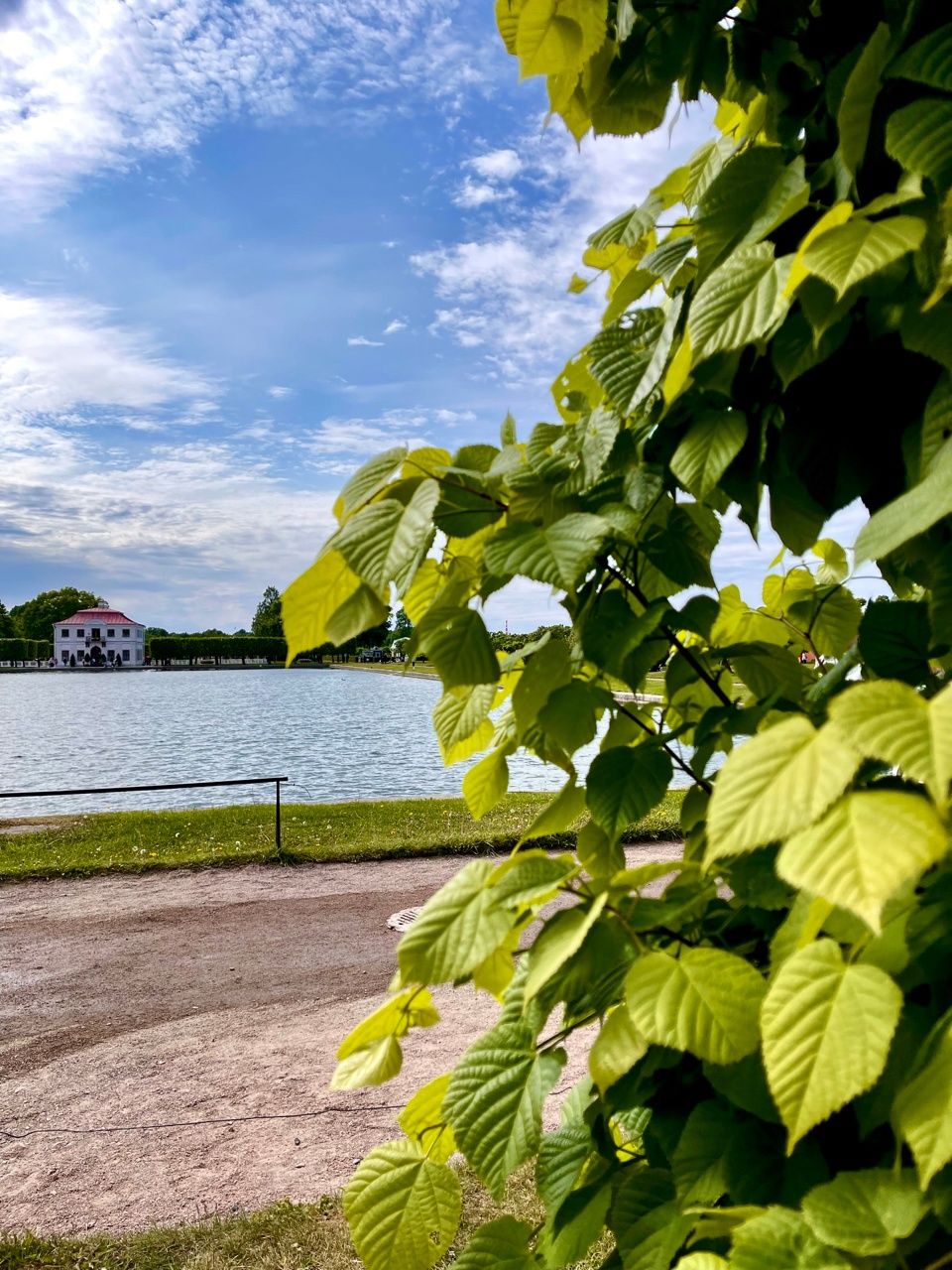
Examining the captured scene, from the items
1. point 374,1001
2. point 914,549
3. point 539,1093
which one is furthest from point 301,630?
point 374,1001

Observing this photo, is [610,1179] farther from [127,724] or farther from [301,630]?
[127,724]

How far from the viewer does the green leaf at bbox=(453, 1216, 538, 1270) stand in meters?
1.08

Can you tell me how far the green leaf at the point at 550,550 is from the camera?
84cm

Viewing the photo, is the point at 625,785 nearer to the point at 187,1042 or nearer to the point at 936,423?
the point at 936,423

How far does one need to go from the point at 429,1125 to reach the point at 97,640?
127849 mm

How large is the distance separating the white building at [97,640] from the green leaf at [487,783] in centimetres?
12497

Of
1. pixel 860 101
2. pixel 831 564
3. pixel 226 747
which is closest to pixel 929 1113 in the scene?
pixel 860 101

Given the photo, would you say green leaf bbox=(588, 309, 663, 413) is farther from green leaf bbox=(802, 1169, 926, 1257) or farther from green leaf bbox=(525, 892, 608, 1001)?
green leaf bbox=(802, 1169, 926, 1257)

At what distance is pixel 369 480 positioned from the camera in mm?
958

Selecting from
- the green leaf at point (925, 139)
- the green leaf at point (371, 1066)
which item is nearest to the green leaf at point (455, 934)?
the green leaf at point (371, 1066)

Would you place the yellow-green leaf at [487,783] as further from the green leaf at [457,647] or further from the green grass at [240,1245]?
the green grass at [240,1245]

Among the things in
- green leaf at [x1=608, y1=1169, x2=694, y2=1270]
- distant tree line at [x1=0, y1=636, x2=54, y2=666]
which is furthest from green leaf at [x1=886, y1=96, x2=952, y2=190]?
distant tree line at [x1=0, y1=636, x2=54, y2=666]

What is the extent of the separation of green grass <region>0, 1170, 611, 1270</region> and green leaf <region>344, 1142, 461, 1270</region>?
8.47 ft

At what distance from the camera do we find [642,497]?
100cm
